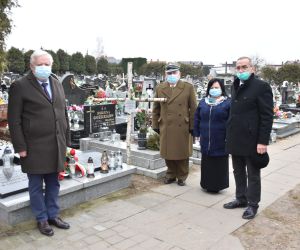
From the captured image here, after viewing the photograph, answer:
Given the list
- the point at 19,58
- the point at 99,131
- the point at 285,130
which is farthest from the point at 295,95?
the point at 19,58

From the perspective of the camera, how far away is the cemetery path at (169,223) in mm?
3629

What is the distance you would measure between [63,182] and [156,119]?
1.87m

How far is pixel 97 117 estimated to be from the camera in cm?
784

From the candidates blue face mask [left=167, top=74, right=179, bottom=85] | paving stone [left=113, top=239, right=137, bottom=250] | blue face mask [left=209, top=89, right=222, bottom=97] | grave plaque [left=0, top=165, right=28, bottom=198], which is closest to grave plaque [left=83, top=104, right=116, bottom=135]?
blue face mask [left=167, top=74, right=179, bottom=85]

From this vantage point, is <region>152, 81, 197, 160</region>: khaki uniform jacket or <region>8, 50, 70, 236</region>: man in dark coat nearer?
<region>8, 50, 70, 236</region>: man in dark coat

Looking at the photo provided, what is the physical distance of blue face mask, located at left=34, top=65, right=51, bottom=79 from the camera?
3613mm

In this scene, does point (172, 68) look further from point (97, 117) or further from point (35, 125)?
point (97, 117)

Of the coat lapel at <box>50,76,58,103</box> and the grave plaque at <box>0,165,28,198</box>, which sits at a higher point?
the coat lapel at <box>50,76,58,103</box>

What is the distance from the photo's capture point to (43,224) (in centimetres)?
378

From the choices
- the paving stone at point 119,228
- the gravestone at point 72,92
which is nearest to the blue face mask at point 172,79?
the paving stone at point 119,228

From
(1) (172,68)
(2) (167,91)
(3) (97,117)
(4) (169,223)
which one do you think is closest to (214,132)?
(2) (167,91)

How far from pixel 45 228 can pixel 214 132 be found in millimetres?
2615

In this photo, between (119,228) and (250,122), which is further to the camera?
(250,122)

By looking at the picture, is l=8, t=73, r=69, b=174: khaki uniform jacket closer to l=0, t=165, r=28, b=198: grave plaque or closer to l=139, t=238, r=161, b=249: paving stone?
l=0, t=165, r=28, b=198: grave plaque
